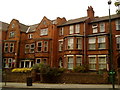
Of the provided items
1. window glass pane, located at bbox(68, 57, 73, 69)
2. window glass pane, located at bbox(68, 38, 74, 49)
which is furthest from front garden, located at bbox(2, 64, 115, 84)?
window glass pane, located at bbox(68, 38, 74, 49)

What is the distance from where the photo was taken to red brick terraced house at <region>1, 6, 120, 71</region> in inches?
1099

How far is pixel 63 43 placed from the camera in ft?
105

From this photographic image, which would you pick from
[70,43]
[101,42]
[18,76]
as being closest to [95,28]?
[101,42]

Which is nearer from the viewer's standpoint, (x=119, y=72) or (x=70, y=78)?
(x=119, y=72)

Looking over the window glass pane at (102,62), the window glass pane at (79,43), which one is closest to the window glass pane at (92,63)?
the window glass pane at (102,62)

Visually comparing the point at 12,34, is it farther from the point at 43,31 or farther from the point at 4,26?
the point at 43,31

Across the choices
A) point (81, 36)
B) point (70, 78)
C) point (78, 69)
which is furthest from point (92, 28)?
point (70, 78)

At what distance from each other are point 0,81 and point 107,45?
19.4 meters

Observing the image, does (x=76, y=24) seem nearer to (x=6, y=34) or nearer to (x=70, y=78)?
(x=70, y=78)

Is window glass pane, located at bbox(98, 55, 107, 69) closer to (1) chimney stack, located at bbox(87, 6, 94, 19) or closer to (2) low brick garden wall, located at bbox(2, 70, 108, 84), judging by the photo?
(2) low brick garden wall, located at bbox(2, 70, 108, 84)

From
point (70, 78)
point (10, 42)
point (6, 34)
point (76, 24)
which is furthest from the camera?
point (6, 34)

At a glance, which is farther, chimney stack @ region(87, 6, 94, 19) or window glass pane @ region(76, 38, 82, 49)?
chimney stack @ region(87, 6, 94, 19)

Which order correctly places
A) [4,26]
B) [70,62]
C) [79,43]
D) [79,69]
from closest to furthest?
[79,69], [70,62], [79,43], [4,26]

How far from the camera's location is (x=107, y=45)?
26984mm
